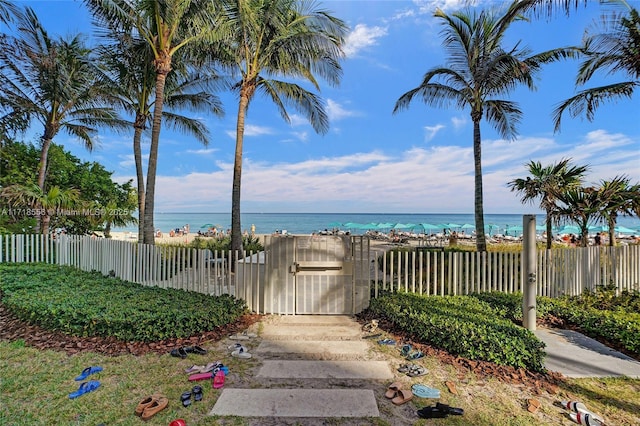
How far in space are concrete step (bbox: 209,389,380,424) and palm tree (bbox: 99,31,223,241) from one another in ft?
29.7

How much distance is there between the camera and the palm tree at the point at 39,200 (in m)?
9.98

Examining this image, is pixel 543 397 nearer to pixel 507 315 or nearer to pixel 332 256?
pixel 507 315

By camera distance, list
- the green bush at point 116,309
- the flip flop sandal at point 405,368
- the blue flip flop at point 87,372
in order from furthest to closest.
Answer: the green bush at point 116,309 < the flip flop sandal at point 405,368 < the blue flip flop at point 87,372

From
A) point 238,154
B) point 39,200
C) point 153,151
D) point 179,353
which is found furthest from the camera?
point 39,200

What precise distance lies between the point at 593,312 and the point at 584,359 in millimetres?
1874

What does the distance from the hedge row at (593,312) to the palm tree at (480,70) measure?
297 centimetres

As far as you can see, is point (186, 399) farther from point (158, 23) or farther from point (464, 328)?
point (158, 23)

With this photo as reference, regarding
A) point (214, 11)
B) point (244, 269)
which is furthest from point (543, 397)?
point (214, 11)

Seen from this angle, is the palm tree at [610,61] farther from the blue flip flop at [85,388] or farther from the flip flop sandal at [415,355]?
the blue flip flop at [85,388]

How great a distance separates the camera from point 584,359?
3.80 metres

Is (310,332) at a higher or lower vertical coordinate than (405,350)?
lower

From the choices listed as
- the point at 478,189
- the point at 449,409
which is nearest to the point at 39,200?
the point at 449,409

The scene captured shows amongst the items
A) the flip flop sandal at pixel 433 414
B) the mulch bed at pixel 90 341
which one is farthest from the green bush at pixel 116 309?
the flip flop sandal at pixel 433 414

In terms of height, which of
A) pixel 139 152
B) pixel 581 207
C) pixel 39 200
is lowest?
pixel 581 207
